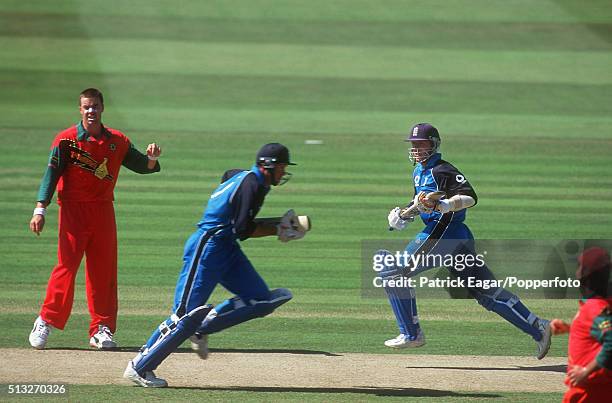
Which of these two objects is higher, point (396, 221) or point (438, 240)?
point (396, 221)

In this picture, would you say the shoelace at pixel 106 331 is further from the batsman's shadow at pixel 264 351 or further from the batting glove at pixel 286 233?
the batting glove at pixel 286 233

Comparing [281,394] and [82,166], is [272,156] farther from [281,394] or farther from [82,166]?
[82,166]

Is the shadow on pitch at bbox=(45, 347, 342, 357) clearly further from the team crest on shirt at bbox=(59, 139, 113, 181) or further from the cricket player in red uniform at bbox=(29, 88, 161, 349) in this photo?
the team crest on shirt at bbox=(59, 139, 113, 181)

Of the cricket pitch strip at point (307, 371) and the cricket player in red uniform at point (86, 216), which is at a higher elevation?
the cricket player in red uniform at point (86, 216)

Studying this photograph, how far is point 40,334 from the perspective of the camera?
10734 millimetres

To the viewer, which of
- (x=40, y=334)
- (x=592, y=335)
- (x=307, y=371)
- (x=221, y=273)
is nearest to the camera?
(x=592, y=335)

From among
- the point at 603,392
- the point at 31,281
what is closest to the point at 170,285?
the point at 31,281

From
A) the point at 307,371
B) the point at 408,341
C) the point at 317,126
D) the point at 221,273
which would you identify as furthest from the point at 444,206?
the point at 317,126

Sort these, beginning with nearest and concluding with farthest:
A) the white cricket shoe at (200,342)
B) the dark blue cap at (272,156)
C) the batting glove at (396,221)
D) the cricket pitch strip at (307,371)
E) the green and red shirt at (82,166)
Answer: the dark blue cap at (272,156) → the white cricket shoe at (200,342) → the cricket pitch strip at (307,371) → the green and red shirt at (82,166) → the batting glove at (396,221)

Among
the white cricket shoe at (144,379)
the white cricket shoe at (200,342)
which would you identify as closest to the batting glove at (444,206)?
the white cricket shoe at (200,342)

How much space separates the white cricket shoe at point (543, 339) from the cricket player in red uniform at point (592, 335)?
122 inches

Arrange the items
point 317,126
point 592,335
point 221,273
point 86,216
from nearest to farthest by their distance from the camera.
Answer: point 592,335, point 221,273, point 86,216, point 317,126

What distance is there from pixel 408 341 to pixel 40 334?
11.1 ft

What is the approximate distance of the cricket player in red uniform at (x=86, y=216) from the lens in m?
10.8
